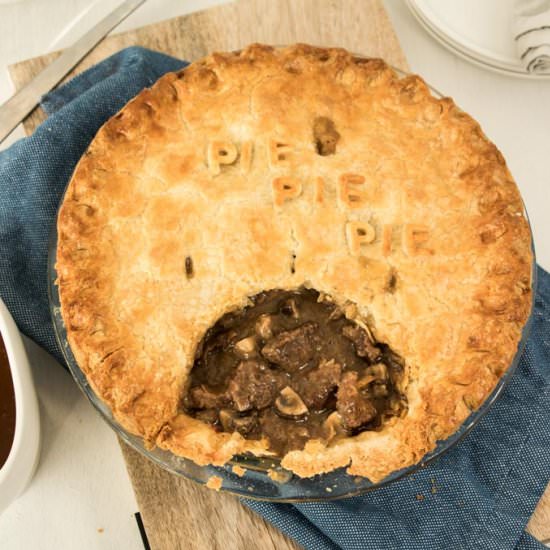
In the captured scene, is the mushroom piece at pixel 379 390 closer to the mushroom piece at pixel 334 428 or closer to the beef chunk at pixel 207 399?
the mushroom piece at pixel 334 428

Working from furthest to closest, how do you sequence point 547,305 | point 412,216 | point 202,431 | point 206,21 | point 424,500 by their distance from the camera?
point 206,21, point 547,305, point 424,500, point 412,216, point 202,431

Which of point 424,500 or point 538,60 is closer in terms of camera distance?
point 424,500

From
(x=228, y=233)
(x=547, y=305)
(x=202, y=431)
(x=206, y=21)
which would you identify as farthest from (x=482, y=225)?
(x=206, y=21)

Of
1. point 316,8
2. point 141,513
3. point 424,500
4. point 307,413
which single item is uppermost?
point 316,8

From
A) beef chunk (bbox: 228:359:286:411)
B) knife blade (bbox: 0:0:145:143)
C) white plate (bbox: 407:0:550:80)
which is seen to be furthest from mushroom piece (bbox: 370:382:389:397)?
knife blade (bbox: 0:0:145:143)

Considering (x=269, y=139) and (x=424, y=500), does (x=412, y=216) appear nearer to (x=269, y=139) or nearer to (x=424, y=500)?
(x=269, y=139)

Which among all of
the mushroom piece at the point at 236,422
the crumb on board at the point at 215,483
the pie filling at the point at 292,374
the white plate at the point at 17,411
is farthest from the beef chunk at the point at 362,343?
the white plate at the point at 17,411

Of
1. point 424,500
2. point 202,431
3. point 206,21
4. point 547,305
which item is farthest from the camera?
point 206,21
